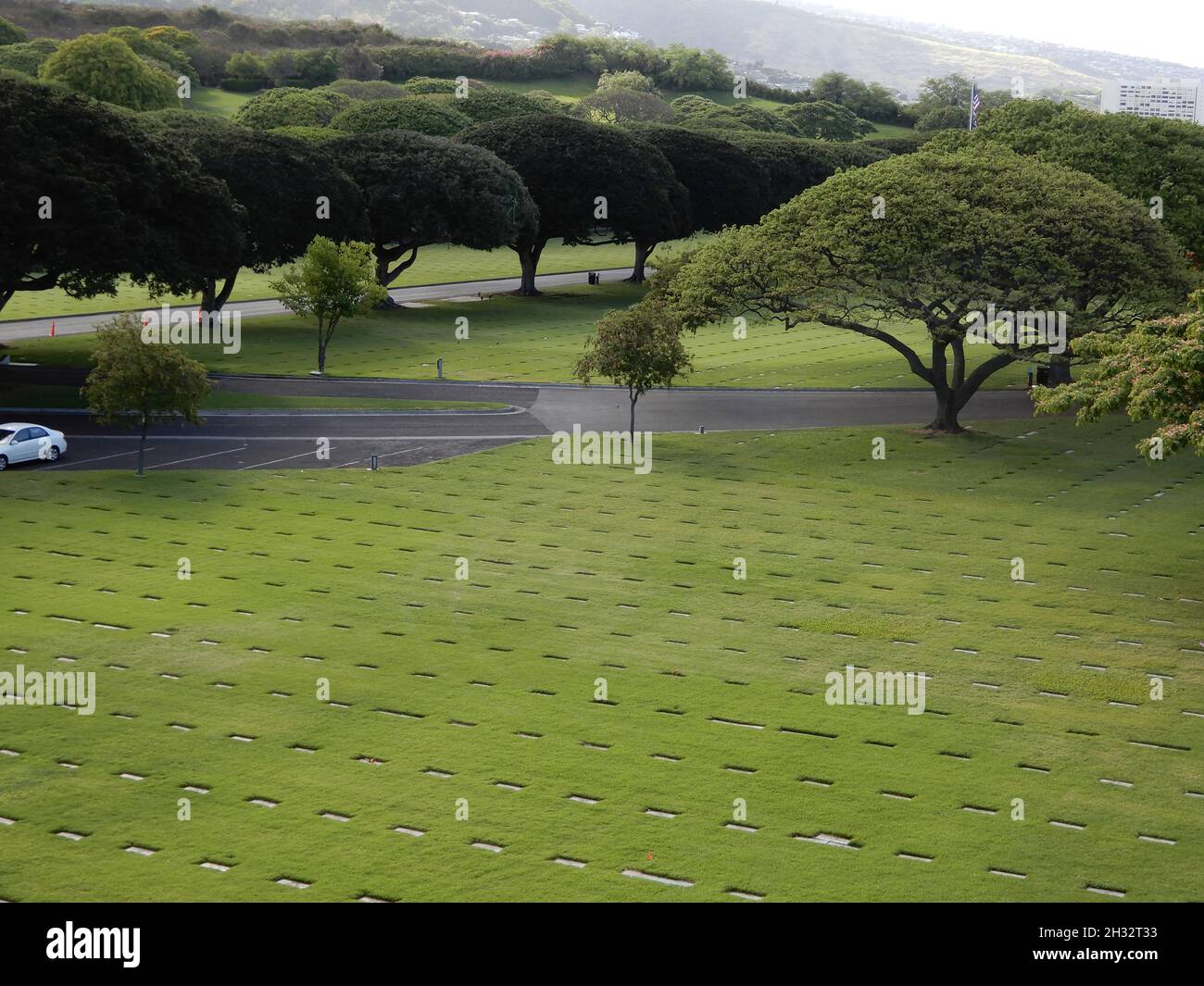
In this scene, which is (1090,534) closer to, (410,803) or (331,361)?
(410,803)

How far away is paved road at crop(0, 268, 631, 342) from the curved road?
1825 centimetres

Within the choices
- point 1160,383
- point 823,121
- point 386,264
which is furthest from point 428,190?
point 823,121

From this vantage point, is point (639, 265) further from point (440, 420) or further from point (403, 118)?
point (440, 420)

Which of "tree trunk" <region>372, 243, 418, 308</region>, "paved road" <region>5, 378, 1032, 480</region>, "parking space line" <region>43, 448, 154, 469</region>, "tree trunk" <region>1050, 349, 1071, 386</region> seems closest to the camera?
"parking space line" <region>43, 448, 154, 469</region>

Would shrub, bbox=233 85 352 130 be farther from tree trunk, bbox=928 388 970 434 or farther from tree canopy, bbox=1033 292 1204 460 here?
tree canopy, bbox=1033 292 1204 460

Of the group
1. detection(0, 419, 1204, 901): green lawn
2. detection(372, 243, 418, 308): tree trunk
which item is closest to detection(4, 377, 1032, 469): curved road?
detection(0, 419, 1204, 901): green lawn

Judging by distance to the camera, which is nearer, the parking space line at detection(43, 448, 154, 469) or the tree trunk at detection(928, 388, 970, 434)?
the parking space line at detection(43, 448, 154, 469)

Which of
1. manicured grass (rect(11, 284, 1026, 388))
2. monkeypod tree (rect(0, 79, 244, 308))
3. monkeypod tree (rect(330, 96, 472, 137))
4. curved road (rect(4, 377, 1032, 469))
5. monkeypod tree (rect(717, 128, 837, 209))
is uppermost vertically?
monkeypod tree (rect(330, 96, 472, 137))

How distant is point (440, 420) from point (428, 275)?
53248 millimetres

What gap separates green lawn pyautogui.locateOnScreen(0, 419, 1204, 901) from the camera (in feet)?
76.7

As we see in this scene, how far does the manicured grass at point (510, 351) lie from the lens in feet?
235

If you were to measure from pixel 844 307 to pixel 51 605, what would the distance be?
35339mm

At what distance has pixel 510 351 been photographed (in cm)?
7838

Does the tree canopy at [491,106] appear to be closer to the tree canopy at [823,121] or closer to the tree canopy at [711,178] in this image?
the tree canopy at [711,178]
